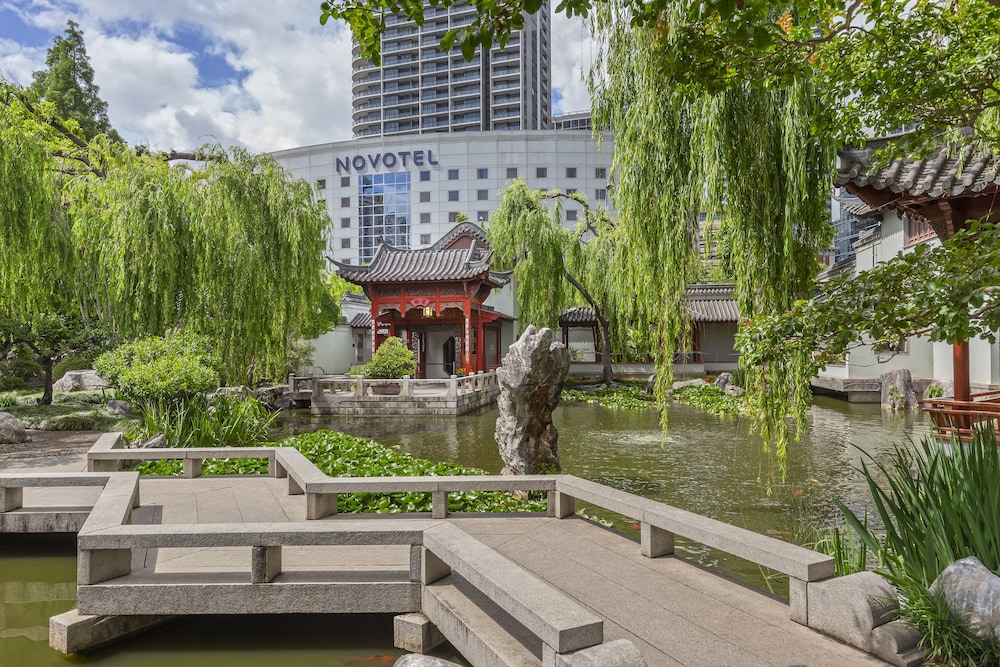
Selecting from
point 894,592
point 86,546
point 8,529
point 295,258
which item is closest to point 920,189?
point 894,592

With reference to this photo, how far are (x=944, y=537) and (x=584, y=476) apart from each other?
18.7 feet

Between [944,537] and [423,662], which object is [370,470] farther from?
[944,537]

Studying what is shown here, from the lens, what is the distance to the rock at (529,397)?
6582 mm

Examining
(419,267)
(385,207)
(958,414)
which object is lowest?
(958,414)

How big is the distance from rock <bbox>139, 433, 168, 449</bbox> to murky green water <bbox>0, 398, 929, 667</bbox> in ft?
7.23

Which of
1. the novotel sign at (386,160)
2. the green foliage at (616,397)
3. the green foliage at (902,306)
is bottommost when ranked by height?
the green foliage at (616,397)

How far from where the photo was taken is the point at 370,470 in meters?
6.81

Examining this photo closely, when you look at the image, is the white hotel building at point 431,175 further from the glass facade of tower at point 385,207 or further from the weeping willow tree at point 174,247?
the weeping willow tree at point 174,247

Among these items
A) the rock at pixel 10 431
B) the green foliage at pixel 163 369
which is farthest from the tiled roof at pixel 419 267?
the green foliage at pixel 163 369

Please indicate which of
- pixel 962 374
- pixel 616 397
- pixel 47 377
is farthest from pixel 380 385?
pixel 962 374

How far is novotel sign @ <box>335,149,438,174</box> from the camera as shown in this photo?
43906mm

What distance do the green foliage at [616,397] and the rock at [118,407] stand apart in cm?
990

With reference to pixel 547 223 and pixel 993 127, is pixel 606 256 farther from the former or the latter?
pixel 993 127

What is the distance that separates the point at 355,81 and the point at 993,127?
60.5 metres
